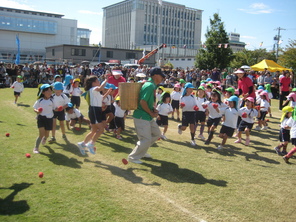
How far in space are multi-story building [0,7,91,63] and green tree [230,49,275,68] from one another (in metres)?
38.2

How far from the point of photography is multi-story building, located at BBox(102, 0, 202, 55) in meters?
90.1

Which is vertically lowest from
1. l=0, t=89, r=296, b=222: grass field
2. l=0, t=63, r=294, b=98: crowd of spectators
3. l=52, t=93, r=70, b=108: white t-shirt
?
l=0, t=89, r=296, b=222: grass field

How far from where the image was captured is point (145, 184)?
5.35 m

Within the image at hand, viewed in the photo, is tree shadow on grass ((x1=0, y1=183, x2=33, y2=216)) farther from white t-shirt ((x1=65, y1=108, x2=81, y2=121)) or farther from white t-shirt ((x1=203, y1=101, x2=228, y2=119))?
white t-shirt ((x1=203, y1=101, x2=228, y2=119))

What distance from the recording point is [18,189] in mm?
4844

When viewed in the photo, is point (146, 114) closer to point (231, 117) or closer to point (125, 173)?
point (125, 173)

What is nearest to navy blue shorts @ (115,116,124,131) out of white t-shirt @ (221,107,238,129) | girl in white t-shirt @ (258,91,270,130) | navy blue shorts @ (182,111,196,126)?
navy blue shorts @ (182,111,196,126)

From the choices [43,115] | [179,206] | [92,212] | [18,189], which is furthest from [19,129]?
[179,206]

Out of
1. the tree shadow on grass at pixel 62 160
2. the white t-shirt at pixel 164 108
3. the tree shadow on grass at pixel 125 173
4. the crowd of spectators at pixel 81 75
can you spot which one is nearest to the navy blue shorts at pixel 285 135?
the white t-shirt at pixel 164 108

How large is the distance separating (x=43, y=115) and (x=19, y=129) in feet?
9.21

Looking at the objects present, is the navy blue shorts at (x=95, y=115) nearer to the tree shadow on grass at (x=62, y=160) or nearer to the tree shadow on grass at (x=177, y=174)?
the tree shadow on grass at (x=62, y=160)

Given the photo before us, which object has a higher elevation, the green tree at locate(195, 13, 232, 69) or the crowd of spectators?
the green tree at locate(195, 13, 232, 69)

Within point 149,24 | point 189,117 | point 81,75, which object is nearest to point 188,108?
point 189,117

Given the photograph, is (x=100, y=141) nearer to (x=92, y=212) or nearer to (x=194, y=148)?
(x=194, y=148)
